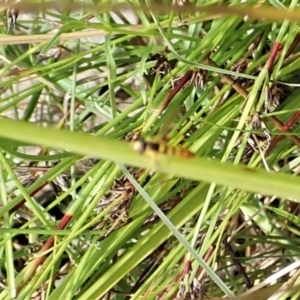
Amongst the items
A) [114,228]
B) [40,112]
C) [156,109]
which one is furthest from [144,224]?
[40,112]

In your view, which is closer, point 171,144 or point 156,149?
point 156,149

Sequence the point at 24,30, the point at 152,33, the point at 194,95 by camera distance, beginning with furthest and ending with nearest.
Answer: the point at 24,30 → the point at 194,95 → the point at 152,33

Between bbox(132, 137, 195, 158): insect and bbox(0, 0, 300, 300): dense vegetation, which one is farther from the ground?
bbox(0, 0, 300, 300): dense vegetation

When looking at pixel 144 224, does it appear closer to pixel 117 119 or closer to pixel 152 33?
pixel 117 119

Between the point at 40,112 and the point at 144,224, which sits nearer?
the point at 144,224

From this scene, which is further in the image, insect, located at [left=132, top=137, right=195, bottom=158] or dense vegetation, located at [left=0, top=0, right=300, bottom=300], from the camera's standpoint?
dense vegetation, located at [left=0, top=0, right=300, bottom=300]

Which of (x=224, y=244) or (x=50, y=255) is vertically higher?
(x=50, y=255)

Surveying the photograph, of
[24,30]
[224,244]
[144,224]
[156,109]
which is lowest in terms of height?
[224,244]

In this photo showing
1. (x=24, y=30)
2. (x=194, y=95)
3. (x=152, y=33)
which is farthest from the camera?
(x=24, y=30)

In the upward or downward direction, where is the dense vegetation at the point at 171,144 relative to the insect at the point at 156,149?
upward

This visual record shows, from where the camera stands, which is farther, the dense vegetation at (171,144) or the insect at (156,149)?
the dense vegetation at (171,144)
